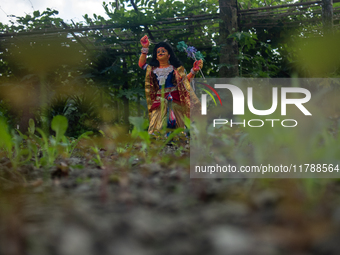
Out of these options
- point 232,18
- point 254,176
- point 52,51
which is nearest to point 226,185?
point 254,176

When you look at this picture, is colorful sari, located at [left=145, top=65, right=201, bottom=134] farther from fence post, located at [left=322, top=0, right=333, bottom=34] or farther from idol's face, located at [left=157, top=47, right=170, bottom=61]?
fence post, located at [left=322, top=0, right=333, bottom=34]

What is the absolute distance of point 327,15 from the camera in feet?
19.4

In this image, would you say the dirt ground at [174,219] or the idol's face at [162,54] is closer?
the dirt ground at [174,219]

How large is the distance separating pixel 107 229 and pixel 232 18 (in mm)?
6307

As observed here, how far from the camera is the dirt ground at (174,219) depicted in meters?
0.52

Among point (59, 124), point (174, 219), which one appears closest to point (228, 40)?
point (59, 124)

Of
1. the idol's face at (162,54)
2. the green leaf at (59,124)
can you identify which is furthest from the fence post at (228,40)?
the green leaf at (59,124)

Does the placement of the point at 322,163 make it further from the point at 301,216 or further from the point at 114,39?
the point at 114,39

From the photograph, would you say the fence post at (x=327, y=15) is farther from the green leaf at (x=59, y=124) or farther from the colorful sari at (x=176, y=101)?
the green leaf at (x=59, y=124)

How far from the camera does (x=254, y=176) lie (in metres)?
0.92

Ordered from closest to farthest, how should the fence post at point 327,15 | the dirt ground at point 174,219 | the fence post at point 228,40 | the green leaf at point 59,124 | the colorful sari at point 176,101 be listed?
the dirt ground at point 174,219 → the green leaf at point 59,124 → the colorful sari at point 176,101 → the fence post at point 327,15 → the fence post at point 228,40

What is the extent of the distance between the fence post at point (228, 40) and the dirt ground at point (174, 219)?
5544 millimetres

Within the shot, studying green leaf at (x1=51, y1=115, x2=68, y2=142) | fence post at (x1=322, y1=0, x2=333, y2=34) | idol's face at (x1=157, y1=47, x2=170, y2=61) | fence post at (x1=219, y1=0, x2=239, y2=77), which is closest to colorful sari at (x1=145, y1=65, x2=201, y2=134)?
idol's face at (x1=157, y1=47, x2=170, y2=61)

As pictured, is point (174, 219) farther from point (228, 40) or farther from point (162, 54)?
point (228, 40)
